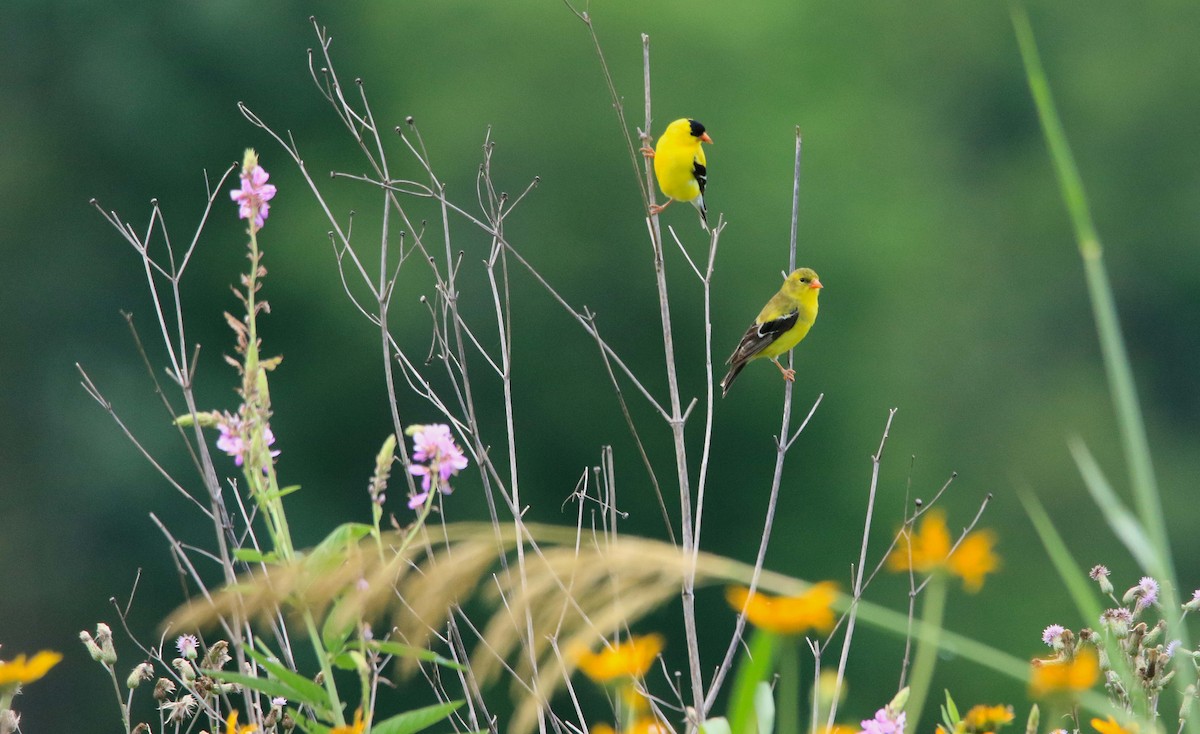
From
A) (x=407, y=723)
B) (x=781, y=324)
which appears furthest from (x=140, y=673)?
(x=781, y=324)

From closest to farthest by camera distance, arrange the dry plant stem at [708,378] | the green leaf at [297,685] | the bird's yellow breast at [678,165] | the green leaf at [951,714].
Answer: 1. the green leaf at [297,685]
2. the green leaf at [951,714]
3. the dry plant stem at [708,378]
4. the bird's yellow breast at [678,165]

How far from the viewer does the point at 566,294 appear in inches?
714

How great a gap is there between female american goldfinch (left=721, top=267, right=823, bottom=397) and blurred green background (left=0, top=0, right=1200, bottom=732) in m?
9.92

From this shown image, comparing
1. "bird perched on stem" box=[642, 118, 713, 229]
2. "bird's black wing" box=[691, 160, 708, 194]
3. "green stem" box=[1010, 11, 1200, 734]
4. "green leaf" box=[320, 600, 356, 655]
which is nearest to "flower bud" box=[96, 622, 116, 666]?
"green leaf" box=[320, 600, 356, 655]

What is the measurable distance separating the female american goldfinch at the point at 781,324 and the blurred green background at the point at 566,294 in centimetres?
992

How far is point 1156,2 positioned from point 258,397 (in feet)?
Answer: 89.0

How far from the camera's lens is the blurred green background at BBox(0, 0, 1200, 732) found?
1775 cm

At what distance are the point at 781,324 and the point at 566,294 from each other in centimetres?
1211

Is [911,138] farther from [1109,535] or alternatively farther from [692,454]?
[692,454]

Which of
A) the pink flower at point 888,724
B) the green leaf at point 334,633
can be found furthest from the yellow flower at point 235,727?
the pink flower at point 888,724

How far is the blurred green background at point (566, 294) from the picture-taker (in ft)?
58.2

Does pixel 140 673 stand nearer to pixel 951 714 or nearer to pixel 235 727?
pixel 235 727

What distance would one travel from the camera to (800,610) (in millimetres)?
1310

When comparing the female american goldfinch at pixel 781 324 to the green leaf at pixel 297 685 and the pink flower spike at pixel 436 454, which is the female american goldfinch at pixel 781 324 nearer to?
the pink flower spike at pixel 436 454
